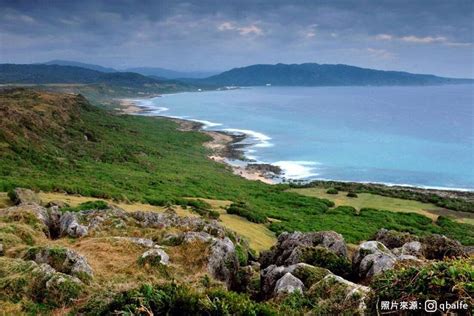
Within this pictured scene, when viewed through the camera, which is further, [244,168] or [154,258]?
[244,168]

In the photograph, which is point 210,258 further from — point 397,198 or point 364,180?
point 364,180

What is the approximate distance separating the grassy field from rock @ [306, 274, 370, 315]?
49156 mm

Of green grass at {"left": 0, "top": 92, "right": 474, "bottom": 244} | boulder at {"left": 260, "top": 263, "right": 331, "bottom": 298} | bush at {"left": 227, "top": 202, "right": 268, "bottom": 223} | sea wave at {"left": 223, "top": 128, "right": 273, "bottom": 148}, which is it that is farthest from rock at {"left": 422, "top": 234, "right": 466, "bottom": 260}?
sea wave at {"left": 223, "top": 128, "right": 273, "bottom": 148}

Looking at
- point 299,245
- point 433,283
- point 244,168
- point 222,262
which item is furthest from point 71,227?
point 244,168

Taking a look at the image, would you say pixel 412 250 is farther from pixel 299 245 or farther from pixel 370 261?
pixel 299 245

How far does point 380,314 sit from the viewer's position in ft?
24.8

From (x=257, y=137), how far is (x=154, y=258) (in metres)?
115

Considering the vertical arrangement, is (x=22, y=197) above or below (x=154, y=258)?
below

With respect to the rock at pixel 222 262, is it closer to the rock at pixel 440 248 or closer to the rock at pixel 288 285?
the rock at pixel 288 285

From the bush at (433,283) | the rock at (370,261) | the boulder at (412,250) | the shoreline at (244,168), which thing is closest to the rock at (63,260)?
the rock at (370,261)

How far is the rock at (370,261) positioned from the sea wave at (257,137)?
100367 mm

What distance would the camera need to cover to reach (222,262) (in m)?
15.8

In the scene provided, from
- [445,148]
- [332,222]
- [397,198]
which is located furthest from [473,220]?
[445,148]

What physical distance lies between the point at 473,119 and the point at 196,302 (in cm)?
18896
